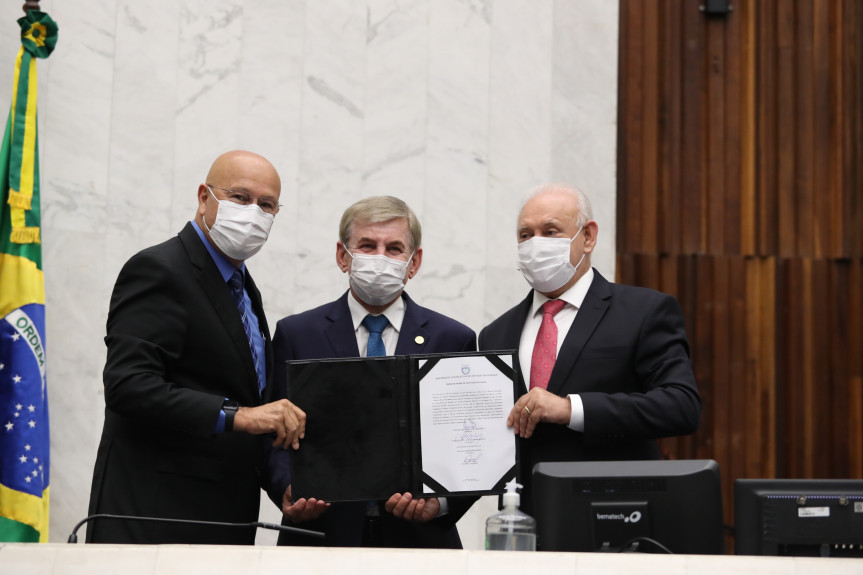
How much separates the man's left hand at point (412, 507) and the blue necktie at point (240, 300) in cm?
60

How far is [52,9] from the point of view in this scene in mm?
5160

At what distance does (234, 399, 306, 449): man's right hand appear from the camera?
9.11 feet

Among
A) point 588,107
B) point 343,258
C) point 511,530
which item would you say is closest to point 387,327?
point 343,258

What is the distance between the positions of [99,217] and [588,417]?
311 cm

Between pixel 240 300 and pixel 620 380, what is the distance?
1169 mm

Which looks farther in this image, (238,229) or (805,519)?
(238,229)

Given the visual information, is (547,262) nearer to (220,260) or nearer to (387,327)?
(387,327)

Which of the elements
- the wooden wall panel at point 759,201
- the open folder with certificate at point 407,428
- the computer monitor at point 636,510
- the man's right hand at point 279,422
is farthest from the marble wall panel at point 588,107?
the computer monitor at point 636,510

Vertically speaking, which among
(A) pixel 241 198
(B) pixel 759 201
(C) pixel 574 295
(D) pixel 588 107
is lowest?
(C) pixel 574 295

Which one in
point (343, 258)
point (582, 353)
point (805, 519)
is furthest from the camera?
point (343, 258)

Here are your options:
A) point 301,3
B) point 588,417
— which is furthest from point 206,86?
point 588,417

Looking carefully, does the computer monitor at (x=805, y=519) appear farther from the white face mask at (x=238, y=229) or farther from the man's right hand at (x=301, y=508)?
the white face mask at (x=238, y=229)

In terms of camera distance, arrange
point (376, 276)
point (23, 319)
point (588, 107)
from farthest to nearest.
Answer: point (588, 107)
point (23, 319)
point (376, 276)

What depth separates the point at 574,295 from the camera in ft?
10.9
